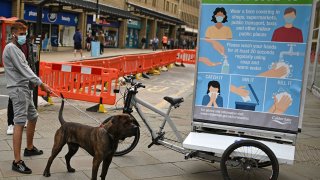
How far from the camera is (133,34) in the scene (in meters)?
53.2

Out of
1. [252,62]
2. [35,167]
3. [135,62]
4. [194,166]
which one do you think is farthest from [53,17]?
[252,62]

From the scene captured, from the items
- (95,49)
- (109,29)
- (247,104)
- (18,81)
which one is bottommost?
(95,49)

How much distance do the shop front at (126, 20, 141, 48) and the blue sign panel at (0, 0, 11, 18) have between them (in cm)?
2328

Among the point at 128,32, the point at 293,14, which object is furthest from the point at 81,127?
the point at 128,32

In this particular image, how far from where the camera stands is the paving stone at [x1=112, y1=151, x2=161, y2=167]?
18.1 ft

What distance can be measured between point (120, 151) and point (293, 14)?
2.89 meters

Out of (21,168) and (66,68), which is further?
(66,68)

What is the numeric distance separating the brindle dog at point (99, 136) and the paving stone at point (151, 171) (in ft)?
1.99

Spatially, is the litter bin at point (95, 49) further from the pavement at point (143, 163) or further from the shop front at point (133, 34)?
the shop front at point (133, 34)

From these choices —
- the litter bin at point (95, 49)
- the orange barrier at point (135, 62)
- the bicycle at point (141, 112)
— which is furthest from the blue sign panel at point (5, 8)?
the bicycle at point (141, 112)

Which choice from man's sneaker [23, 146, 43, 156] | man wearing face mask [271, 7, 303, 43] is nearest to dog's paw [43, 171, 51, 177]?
man's sneaker [23, 146, 43, 156]

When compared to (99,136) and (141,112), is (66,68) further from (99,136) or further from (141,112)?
(99,136)

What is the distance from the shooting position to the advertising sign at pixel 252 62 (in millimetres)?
4871

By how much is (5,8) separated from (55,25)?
6.19 metres
